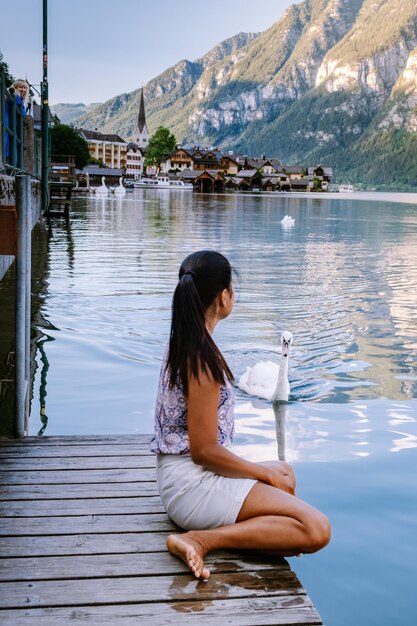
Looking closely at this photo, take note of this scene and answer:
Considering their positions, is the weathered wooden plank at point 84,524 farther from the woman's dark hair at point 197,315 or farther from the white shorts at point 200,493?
the woman's dark hair at point 197,315

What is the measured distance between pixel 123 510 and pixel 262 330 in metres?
→ 10.1

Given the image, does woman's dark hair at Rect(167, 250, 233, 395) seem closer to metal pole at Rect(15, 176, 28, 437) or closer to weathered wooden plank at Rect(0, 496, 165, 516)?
weathered wooden plank at Rect(0, 496, 165, 516)

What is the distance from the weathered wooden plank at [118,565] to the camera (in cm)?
388

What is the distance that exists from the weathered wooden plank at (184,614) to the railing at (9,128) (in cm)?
971

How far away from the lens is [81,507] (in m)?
4.76

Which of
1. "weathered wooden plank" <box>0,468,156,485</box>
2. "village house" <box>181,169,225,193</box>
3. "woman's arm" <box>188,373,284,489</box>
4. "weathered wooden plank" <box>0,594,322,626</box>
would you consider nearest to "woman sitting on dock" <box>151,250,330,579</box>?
"woman's arm" <box>188,373,284,489</box>

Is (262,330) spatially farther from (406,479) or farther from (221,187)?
(221,187)

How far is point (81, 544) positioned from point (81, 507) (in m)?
0.54

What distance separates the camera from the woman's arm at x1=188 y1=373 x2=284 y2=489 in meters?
4.11

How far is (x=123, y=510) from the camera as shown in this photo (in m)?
4.73

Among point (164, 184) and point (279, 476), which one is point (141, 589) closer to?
point (279, 476)

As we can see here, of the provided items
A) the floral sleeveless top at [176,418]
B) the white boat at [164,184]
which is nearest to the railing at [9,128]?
the floral sleeveless top at [176,418]

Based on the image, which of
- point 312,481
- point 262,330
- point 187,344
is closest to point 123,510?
point 187,344

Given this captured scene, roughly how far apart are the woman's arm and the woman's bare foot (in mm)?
388
